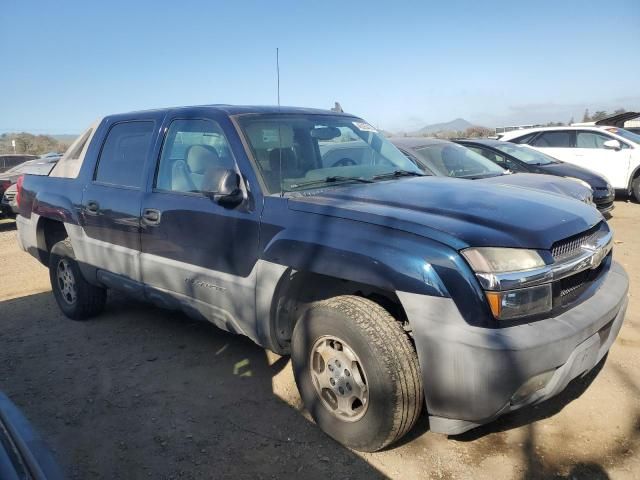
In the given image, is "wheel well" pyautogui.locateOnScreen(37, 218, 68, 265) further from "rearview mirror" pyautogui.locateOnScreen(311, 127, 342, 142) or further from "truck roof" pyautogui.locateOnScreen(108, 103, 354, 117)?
"rearview mirror" pyautogui.locateOnScreen(311, 127, 342, 142)

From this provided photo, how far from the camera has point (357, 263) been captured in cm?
252

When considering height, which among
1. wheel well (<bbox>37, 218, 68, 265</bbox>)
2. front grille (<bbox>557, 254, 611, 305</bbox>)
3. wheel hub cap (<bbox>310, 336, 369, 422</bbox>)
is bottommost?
wheel hub cap (<bbox>310, 336, 369, 422</bbox>)

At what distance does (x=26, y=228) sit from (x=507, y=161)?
7279 mm

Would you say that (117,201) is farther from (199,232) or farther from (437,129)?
(437,129)

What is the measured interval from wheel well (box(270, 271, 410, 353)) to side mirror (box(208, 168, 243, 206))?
0.59 meters

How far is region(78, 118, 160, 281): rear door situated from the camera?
394 centimetres

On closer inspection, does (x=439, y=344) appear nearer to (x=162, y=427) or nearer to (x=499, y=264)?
(x=499, y=264)

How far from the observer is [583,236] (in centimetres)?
274

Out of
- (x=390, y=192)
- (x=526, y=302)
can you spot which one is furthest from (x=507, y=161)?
(x=526, y=302)

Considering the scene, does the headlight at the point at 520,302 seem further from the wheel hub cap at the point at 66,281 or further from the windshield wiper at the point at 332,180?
the wheel hub cap at the point at 66,281

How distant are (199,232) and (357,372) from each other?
141 cm

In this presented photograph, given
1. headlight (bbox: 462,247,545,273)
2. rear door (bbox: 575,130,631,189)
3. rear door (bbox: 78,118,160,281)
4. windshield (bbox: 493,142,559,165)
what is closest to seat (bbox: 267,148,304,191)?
rear door (bbox: 78,118,160,281)

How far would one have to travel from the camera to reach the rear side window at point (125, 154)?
13.1 feet

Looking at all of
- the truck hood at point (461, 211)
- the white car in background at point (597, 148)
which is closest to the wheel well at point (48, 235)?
the truck hood at point (461, 211)
